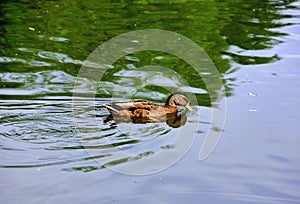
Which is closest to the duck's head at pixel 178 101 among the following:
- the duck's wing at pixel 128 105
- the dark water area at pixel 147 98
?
the dark water area at pixel 147 98

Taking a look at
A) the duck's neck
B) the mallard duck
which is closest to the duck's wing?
the mallard duck

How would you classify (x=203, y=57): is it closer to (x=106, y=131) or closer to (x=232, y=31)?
(x=232, y=31)

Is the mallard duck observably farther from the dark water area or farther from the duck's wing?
the dark water area

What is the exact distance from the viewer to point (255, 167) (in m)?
7.70

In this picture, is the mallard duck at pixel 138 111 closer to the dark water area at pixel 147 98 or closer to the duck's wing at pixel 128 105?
the duck's wing at pixel 128 105

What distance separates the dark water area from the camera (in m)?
7.16

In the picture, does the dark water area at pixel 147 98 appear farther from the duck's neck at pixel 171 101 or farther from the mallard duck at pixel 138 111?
the duck's neck at pixel 171 101

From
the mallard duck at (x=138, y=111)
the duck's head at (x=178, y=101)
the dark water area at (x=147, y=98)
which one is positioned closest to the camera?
the dark water area at (x=147, y=98)

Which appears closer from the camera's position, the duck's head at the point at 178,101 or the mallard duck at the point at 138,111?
the mallard duck at the point at 138,111

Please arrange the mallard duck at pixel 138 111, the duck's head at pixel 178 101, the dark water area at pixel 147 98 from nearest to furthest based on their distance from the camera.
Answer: the dark water area at pixel 147 98, the mallard duck at pixel 138 111, the duck's head at pixel 178 101

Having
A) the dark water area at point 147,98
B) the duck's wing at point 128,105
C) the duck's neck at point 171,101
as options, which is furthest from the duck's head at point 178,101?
the duck's wing at point 128,105

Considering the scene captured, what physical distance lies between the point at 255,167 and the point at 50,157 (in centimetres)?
252

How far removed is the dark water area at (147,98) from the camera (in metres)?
7.16

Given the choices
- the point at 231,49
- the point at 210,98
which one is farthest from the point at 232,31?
the point at 210,98
